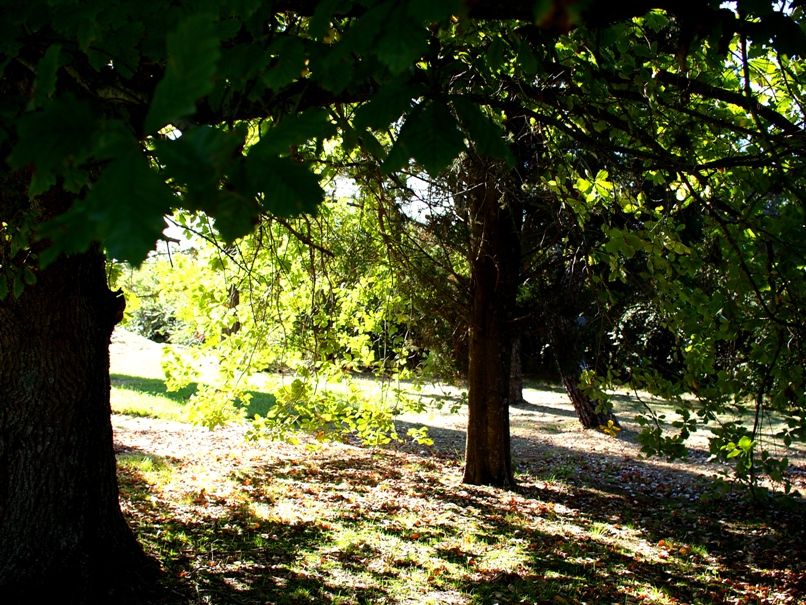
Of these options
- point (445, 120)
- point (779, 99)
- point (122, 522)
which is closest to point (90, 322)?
point (122, 522)

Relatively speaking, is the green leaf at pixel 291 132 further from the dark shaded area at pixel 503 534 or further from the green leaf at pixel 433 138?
the dark shaded area at pixel 503 534

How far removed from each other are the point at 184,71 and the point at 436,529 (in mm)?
6097

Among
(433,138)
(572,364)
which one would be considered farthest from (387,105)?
(572,364)

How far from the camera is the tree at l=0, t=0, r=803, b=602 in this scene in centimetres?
88

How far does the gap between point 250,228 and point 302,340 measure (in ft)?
20.3

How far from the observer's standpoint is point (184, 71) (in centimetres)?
89

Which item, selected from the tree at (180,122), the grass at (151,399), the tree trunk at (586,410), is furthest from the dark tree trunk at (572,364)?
the tree at (180,122)

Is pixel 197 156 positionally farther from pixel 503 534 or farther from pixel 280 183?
pixel 503 534

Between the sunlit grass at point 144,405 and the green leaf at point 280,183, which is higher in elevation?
the green leaf at point 280,183

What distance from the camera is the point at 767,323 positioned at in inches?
164

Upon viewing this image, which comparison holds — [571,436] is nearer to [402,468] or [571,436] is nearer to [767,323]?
[402,468]

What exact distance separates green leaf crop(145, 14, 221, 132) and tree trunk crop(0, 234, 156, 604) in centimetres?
351

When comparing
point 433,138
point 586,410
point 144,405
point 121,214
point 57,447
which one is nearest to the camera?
point 121,214

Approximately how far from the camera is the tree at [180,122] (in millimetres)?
885
